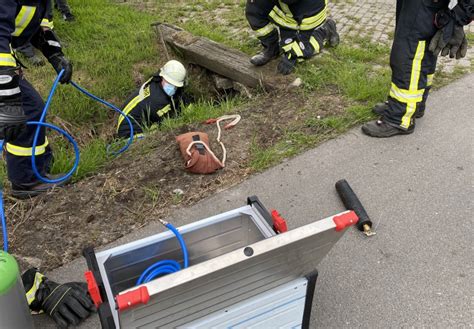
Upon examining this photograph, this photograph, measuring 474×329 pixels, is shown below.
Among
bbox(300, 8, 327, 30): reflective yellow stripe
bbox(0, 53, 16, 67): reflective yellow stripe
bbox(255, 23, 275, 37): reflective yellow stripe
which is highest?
bbox(0, 53, 16, 67): reflective yellow stripe

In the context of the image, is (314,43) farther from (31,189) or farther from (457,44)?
(31,189)

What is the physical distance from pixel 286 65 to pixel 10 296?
3.57 m

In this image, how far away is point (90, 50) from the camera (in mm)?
6023

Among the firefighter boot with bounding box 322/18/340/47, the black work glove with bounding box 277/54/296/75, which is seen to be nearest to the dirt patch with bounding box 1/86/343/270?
the black work glove with bounding box 277/54/296/75

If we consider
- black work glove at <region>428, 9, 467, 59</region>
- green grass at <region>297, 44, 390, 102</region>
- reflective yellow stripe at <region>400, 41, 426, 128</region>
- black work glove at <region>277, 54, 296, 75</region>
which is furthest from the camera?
black work glove at <region>277, 54, 296, 75</region>

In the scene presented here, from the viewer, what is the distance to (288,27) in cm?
458

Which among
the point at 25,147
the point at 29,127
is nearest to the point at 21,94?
the point at 29,127

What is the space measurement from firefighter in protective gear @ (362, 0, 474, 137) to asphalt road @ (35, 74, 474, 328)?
6.4 inches

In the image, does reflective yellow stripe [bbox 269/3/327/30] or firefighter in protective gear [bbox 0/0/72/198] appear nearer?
firefighter in protective gear [bbox 0/0/72/198]

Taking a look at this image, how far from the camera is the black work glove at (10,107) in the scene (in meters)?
2.55

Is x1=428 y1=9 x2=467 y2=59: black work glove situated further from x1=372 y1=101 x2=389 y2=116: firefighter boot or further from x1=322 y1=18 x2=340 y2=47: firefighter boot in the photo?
x1=322 y1=18 x2=340 y2=47: firefighter boot

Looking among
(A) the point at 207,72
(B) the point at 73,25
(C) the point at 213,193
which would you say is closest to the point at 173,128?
(C) the point at 213,193

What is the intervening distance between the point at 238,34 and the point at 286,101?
2436 mm

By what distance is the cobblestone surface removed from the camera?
4.72 meters
